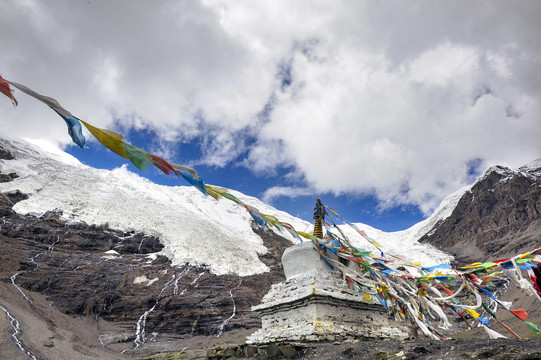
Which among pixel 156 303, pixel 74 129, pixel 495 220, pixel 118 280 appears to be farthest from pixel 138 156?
pixel 495 220

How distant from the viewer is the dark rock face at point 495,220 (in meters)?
50.8

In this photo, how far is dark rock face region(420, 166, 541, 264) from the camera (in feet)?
167

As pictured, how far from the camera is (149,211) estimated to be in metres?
50.1

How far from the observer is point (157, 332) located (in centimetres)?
2933

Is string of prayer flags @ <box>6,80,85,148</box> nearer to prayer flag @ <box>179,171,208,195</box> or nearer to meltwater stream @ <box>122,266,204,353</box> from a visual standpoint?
prayer flag @ <box>179,171,208,195</box>

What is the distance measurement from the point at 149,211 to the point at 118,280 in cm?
1699

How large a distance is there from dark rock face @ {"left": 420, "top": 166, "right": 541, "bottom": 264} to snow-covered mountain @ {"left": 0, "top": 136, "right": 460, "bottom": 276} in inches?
139

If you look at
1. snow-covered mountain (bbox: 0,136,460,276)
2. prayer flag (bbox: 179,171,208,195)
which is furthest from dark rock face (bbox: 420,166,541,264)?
prayer flag (bbox: 179,171,208,195)

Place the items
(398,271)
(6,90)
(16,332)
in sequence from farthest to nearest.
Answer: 1. (16,332)
2. (398,271)
3. (6,90)

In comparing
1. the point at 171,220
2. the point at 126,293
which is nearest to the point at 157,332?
the point at 126,293

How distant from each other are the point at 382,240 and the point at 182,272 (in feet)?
137

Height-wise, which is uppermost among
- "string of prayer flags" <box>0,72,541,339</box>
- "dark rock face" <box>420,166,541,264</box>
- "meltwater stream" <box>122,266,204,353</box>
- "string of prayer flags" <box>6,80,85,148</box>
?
"dark rock face" <box>420,166,541,264</box>

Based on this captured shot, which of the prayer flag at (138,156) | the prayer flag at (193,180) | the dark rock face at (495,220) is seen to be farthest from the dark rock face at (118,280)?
the dark rock face at (495,220)

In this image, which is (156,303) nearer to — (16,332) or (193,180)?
(16,332)
